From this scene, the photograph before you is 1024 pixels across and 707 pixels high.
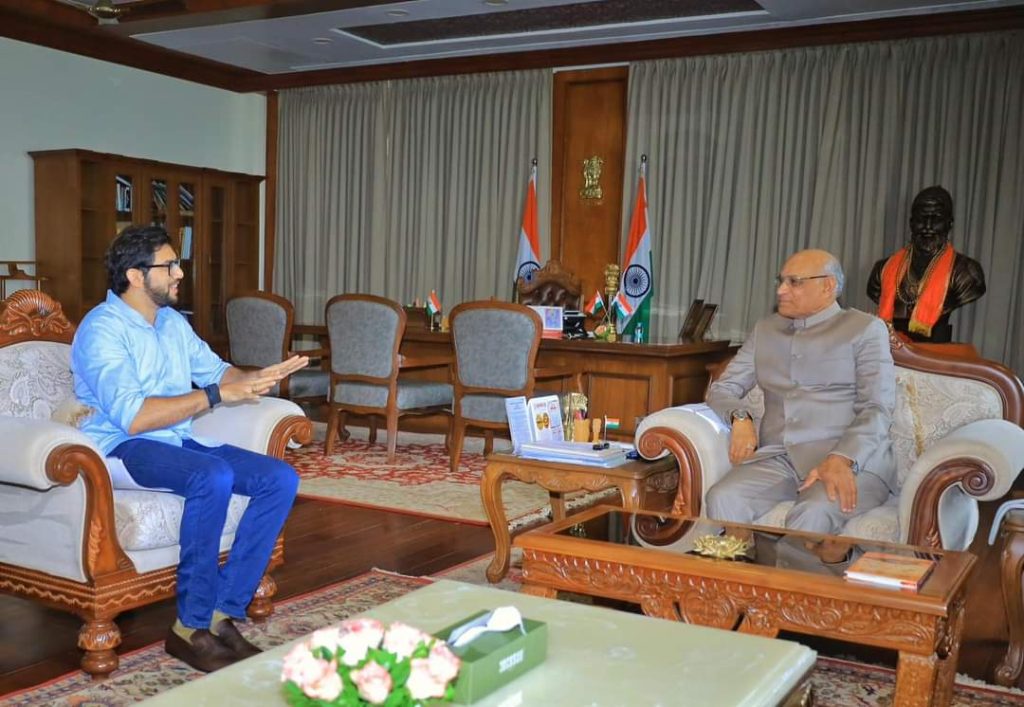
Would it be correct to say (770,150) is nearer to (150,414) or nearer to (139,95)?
(139,95)

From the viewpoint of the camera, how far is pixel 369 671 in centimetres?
142

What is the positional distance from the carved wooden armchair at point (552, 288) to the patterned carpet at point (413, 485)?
1.25m

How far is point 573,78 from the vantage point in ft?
26.5

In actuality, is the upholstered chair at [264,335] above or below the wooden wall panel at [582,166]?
below

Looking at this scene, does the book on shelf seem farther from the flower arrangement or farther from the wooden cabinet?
the wooden cabinet

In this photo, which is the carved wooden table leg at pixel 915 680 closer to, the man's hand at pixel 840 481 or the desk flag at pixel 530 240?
the man's hand at pixel 840 481

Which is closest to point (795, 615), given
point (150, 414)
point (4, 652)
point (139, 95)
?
point (150, 414)

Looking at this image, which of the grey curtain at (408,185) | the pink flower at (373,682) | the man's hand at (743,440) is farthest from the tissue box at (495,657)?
the grey curtain at (408,185)

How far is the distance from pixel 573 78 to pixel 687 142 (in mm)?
1119

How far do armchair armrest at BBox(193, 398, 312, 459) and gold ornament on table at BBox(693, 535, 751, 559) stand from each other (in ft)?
4.58

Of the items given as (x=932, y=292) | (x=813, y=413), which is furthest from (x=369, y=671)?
(x=932, y=292)

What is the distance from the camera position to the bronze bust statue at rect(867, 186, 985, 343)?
577 centimetres

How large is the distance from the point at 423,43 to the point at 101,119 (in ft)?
8.39

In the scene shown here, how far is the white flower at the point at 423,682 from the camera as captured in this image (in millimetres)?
Result: 1438
